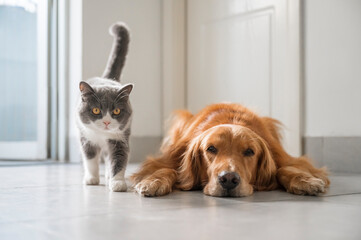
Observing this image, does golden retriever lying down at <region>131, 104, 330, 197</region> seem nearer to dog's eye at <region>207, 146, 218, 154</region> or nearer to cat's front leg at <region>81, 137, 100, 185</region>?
dog's eye at <region>207, 146, 218, 154</region>

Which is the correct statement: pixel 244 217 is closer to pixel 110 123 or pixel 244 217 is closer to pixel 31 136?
pixel 110 123

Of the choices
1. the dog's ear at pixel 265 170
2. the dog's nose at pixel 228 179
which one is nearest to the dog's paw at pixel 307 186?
the dog's ear at pixel 265 170

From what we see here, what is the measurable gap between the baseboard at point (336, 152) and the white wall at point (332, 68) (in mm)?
43

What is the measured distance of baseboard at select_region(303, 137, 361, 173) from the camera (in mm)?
2713

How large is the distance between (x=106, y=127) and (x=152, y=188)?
12.8 inches

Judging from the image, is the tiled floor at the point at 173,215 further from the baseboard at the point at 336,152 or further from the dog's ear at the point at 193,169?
the baseboard at the point at 336,152

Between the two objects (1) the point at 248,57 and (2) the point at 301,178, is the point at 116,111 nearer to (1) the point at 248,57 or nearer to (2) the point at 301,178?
(2) the point at 301,178

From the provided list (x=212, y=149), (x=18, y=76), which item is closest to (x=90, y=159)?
(x=212, y=149)

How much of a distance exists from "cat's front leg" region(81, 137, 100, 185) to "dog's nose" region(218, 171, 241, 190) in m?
0.64

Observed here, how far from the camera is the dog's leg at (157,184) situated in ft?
5.57

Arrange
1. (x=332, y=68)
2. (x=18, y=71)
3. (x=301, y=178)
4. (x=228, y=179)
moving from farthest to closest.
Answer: (x=18, y=71) < (x=332, y=68) < (x=301, y=178) < (x=228, y=179)

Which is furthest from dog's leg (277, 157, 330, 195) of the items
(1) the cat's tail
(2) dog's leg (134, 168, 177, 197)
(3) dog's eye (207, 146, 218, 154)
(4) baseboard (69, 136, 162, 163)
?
(4) baseboard (69, 136, 162, 163)

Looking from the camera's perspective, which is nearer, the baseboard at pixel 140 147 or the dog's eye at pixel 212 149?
the dog's eye at pixel 212 149

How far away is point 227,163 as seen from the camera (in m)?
1.69
